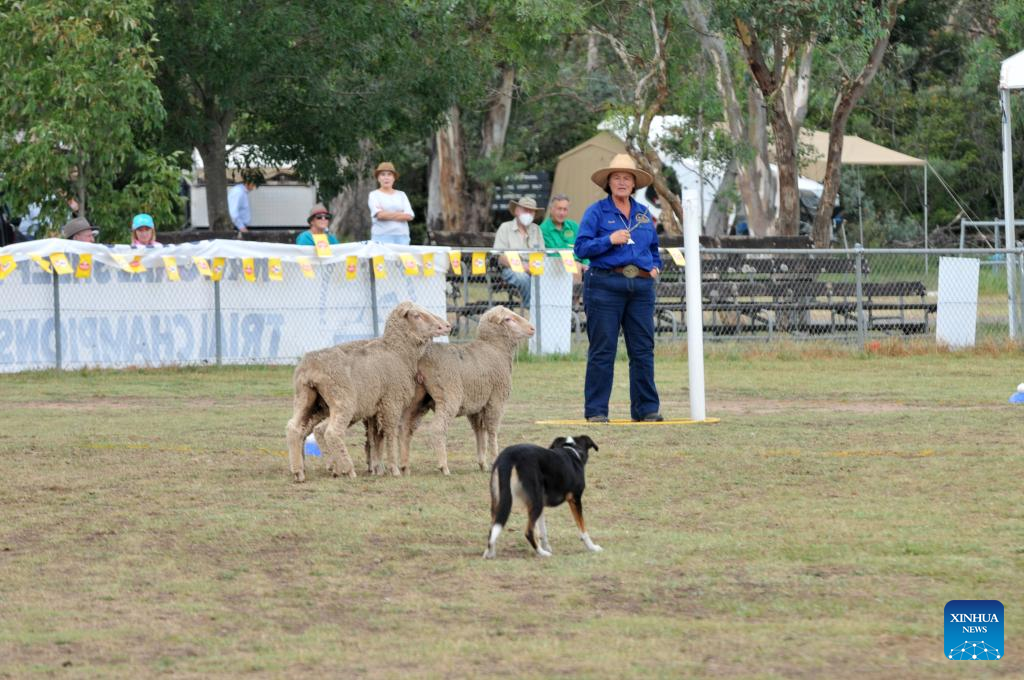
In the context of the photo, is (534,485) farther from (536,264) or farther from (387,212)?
(387,212)

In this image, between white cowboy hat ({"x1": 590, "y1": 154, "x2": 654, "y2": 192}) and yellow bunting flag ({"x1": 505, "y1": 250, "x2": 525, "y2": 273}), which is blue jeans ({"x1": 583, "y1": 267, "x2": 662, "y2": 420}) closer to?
white cowboy hat ({"x1": 590, "y1": 154, "x2": 654, "y2": 192})

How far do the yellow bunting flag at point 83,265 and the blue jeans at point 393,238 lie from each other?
12.2 ft

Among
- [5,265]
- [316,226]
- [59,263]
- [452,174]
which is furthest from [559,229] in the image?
[452,174]

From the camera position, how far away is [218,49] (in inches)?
1079

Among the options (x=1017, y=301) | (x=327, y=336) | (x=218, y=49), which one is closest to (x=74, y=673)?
(x=327, y=336)

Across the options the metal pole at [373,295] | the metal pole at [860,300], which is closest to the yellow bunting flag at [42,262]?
the metal pole at [373,295]

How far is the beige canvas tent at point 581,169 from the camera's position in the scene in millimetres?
45375

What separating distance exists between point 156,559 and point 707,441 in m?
5.59

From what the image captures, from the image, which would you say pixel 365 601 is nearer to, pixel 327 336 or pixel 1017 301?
pixel 327 336

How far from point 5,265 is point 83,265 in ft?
2.81

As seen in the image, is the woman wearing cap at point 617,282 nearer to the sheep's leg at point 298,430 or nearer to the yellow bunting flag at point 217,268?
the sheep's leg at point 298,430

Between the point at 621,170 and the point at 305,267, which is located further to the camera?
the point at 305,267

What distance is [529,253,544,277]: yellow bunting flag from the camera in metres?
21.0

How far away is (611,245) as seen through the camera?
13.8 metres
